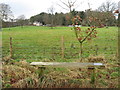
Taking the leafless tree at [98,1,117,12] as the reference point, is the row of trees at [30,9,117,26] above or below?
below

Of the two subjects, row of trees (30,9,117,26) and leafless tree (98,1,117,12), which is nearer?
row of trees (30,9,117,26)

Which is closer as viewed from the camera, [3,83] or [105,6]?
[3,83]

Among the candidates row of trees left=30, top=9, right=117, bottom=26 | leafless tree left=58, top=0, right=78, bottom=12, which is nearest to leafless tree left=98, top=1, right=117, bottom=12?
row of trees left=30, top=9, right=117, bottom=26

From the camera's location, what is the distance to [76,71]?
3447mm

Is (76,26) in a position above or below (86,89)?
above

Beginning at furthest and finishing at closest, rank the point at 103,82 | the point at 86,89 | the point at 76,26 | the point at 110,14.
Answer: the point at 110,14
the point at 76,26
the point at 103,82
the point at 86,89

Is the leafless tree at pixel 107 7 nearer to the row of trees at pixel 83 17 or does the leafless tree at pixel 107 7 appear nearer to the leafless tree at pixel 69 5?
the row of trees at pixel 83 17

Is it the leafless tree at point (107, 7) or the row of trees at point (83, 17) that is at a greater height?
the leafless tree at point (107, 7)

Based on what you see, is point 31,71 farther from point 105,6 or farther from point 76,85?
point 105,6

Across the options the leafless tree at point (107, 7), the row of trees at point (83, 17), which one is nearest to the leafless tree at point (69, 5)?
the row of trees at point (83, 17)

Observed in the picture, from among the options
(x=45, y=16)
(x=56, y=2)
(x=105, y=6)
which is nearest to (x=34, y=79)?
(x=56, y=2)

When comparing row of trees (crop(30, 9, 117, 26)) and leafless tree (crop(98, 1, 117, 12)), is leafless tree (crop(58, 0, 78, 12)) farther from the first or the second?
leafless tree (crop(98, 1, 117, 12))

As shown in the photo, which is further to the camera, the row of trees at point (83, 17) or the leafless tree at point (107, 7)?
the leafless tree at point (107, 7)

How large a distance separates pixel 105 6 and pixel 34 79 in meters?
3.84
